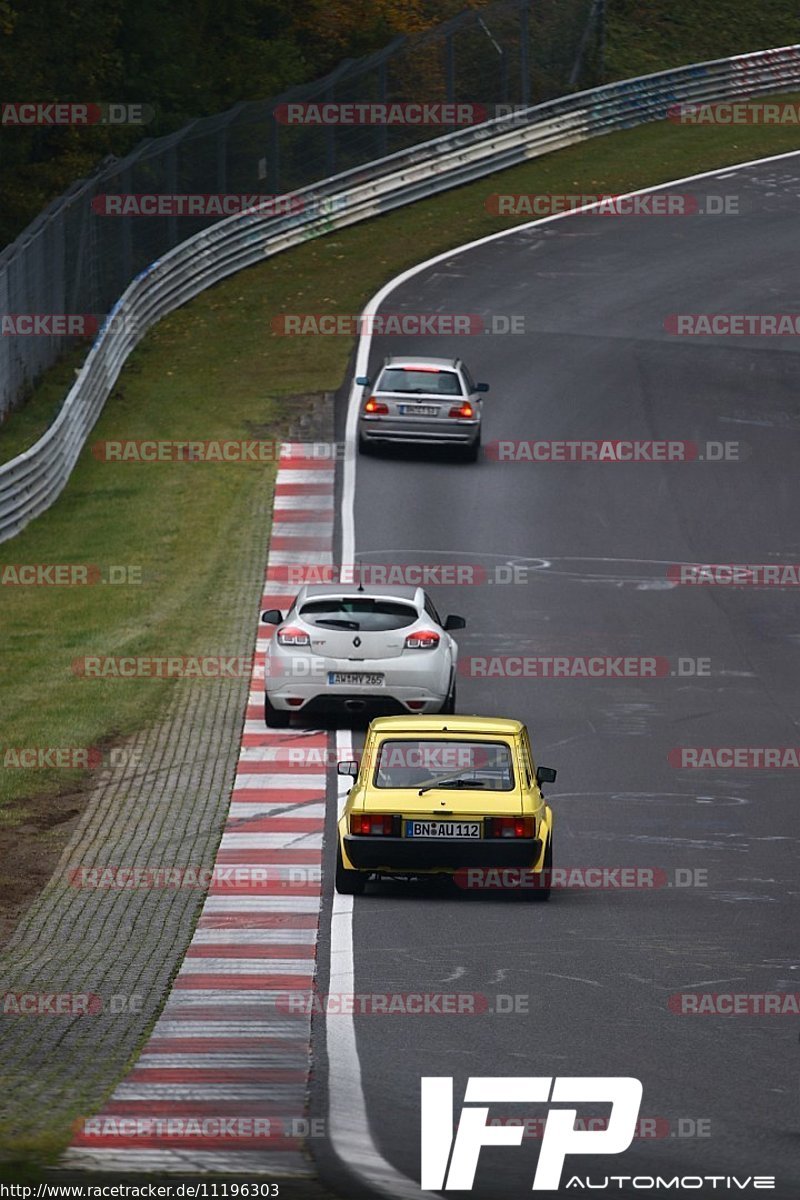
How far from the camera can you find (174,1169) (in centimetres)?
820

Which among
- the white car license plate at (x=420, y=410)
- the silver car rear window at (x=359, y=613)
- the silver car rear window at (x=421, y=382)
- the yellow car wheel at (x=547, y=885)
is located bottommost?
the yellow car wheel at (x=547, y=885)

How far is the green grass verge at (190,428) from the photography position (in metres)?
23.6

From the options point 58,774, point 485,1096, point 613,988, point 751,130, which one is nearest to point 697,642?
point 58,774

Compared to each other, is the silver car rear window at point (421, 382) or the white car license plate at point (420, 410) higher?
the silver car rear window at point (421, 382)

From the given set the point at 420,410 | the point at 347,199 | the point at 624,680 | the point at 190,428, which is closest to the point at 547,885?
the point at 624,680

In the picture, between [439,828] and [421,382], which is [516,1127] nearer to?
[439,828]

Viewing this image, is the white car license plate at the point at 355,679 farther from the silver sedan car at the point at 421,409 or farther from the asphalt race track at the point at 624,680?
the silver sedan car at the point at 421,409

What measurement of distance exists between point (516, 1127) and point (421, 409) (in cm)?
2585

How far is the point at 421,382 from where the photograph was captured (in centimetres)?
3475

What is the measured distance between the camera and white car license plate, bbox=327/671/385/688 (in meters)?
20.6

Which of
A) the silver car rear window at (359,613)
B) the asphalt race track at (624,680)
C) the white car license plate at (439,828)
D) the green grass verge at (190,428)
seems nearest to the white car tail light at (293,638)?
the silver car rear window at (359,613)

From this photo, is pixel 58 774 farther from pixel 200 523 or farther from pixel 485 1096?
pixel 200 523

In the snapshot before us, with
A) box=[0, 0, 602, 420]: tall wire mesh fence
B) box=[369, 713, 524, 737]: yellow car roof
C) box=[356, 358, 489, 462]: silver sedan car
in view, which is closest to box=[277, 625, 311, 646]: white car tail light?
box=[369, 713, 524, 737]: yellow car roof

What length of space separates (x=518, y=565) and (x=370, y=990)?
1700cm
